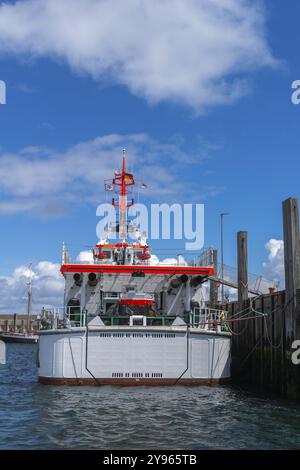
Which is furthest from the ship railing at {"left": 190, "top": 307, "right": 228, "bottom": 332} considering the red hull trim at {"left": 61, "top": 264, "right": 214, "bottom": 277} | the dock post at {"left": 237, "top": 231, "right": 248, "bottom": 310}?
the dock post at {"left": 237, "top": 231, "right": 248, "bottom": 310}

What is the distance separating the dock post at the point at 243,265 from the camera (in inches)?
917

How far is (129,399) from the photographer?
16203mm

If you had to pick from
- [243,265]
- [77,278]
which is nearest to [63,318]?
[77,278]

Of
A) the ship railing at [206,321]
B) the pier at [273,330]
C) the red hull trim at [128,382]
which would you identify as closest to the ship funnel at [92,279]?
→ the ship railing at [206,321]

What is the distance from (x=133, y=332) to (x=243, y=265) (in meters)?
6.90

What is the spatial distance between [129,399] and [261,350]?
6915 mm

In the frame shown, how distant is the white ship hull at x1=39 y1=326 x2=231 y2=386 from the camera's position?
726 inches

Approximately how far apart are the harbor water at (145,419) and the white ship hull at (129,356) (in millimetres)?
447

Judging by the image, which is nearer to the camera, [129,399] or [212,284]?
[129,399]

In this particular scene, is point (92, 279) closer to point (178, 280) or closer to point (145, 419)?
point (178, 280)

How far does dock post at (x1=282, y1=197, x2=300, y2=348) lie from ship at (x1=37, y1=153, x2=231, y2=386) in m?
3.09
